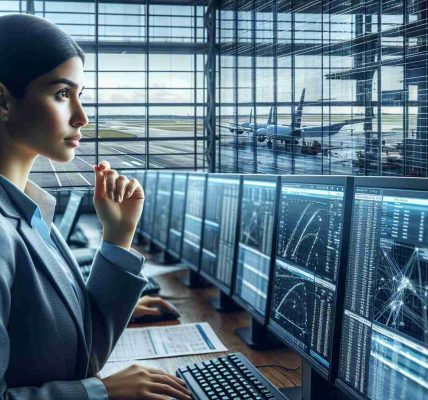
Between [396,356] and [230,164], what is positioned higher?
[230,164]

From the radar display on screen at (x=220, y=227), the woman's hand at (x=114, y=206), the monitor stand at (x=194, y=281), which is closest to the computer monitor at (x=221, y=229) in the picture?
the radar display on screen at (x=220, y=227)

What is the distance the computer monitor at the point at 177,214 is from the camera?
2.64m

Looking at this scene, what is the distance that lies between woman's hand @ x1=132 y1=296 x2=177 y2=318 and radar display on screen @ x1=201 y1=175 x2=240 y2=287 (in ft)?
0.66

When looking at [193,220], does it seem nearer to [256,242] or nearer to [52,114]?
[256,242]

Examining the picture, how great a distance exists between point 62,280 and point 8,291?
0.49 ft

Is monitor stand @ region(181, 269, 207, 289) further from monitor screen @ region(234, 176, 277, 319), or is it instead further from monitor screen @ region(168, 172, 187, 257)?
monitor screen @ region(234, 176, 277, 319)

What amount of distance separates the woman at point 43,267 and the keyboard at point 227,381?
0.06 m

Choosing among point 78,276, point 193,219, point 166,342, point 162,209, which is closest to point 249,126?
point 193,219

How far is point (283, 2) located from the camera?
172 cm

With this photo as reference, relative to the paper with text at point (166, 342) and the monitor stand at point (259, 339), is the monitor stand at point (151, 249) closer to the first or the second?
the paper with text at point (166, 342)

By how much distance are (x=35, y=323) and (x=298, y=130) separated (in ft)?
3.16

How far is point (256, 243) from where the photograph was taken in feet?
5.25

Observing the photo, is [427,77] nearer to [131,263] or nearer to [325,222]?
[325,222]

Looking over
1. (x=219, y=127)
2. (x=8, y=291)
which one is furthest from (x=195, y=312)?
(x=8, y=291)
